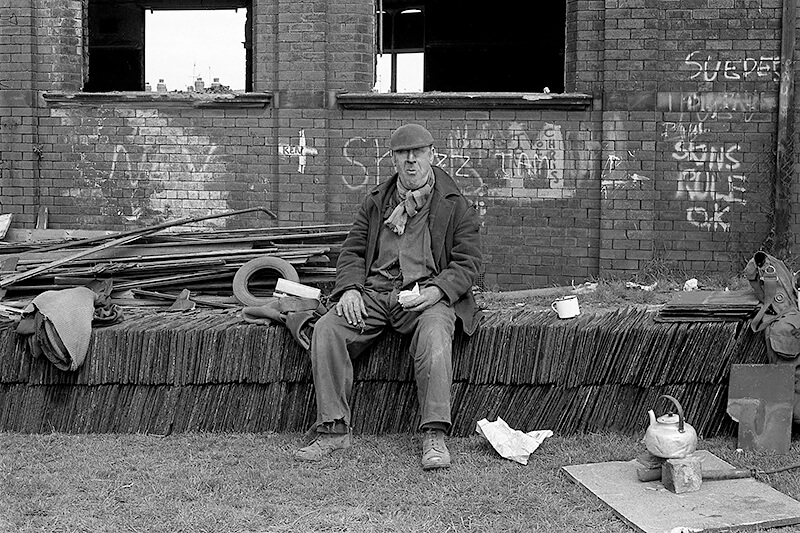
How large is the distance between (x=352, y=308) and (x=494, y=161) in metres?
4.46

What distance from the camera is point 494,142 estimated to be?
9336mm

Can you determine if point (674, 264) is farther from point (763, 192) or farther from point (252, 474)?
point (252, 474)

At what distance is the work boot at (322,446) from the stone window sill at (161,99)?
5115mm

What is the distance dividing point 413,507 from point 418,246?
5.59ft

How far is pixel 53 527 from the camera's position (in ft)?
13.5

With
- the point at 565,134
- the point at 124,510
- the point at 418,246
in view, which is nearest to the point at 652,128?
the point at 565,134

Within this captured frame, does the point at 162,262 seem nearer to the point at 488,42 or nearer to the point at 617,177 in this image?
the point at 617,177

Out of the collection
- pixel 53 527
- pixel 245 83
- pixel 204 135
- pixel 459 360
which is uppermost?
pixel 245 83

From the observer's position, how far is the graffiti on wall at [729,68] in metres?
9.02

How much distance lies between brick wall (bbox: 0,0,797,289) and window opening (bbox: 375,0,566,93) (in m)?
6.44

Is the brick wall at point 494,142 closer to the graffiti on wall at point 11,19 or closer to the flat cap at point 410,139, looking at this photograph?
the graffiti on wall at point 11,19

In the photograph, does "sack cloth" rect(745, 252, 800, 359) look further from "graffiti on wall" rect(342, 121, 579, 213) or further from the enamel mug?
"graffiti on wall" rect(342, 121, 579, 213)

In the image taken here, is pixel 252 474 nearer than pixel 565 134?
Yes

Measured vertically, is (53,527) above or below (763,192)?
below
